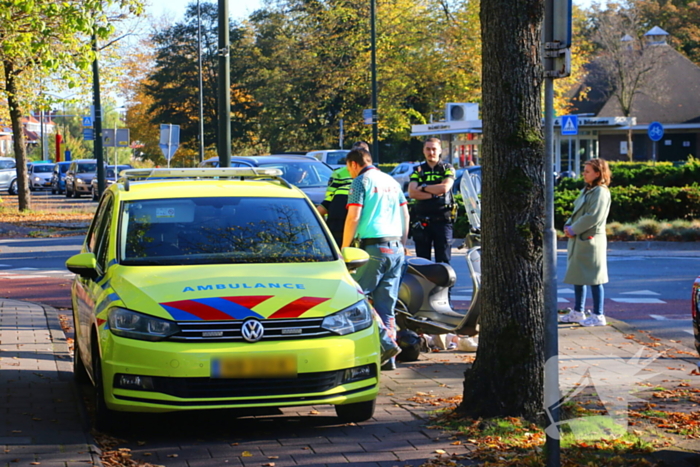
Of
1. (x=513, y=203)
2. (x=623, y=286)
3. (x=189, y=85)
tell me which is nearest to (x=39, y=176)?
(x=189, y=85)

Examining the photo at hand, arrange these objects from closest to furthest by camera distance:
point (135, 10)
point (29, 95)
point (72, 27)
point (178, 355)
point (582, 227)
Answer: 1. point (178, 355)
2. point (582, 227)
3. point (72, 27)
4. point (135, 10)
5. point (29, 95)

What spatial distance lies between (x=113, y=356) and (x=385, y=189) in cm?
315

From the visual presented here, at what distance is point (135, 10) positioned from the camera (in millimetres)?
13578

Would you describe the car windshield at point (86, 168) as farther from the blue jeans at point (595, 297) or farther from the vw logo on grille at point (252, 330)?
the vw logo on grille at point (252, 330)

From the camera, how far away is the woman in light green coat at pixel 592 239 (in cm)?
976

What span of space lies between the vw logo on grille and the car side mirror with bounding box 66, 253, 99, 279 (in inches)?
53.5

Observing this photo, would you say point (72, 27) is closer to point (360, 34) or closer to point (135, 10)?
point (135, 10)

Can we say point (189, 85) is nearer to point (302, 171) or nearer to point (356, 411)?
point (302, 171)

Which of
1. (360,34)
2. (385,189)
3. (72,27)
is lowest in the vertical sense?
(385,189)

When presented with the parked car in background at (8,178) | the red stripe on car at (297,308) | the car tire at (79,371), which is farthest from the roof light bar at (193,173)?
the parked car in background at (8,178)

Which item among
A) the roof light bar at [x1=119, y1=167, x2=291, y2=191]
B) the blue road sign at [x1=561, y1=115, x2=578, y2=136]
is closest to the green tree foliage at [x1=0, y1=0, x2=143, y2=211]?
the roof light bar at [x1=119, y1=167, x2=291, y2=191]

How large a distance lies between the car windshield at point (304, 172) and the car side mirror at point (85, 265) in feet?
35.9

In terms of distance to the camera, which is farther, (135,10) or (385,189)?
(135,10)

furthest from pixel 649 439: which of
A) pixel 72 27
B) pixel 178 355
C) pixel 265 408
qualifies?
pixel 72 27
